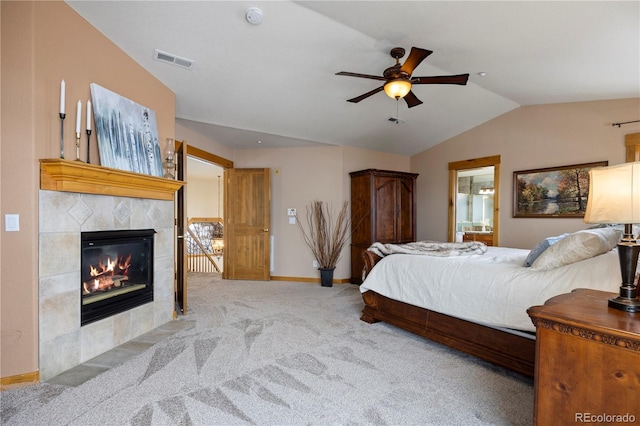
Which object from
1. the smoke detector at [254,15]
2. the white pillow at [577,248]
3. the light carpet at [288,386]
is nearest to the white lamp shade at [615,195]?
the white pillow at [577,248]

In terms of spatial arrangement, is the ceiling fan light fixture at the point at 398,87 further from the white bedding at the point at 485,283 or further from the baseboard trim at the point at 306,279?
the baseboard trim at the point at 306,279

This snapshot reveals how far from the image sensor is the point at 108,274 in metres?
2.86

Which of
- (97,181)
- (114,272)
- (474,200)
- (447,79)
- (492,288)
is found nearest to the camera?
(492,288)

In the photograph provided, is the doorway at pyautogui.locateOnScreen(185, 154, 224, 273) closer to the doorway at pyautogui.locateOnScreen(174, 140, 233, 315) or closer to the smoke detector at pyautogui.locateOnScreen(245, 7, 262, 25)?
the doorway at pyautogui.locateOnScreen(174, 140, 233, 315)

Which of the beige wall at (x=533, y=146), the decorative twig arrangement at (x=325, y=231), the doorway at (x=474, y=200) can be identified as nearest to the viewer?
the beige wall at (x=533, y=146)

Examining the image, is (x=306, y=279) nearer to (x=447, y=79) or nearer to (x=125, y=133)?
(x=125, y=133)

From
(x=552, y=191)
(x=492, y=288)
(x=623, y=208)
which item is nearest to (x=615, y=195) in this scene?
(x=623, y=208)

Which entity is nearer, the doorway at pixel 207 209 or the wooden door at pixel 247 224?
the wooden door at pixel 247 224

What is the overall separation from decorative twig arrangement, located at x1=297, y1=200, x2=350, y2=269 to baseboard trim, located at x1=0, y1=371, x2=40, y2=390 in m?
3.95

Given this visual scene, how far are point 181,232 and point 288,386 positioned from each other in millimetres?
2398

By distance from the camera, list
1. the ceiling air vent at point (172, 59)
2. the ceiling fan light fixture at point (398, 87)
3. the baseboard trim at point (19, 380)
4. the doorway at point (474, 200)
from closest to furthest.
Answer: the baseboard trim at point (19, 380) < the ceiling fan light fixture at point (398, 87) < the ceiling air vent at point (172, 59) < the doorway at point (474, 200)

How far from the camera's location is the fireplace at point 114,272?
8.48ft

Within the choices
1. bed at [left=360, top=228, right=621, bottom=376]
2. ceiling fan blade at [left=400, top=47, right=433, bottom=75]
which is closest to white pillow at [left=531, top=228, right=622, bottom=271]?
bed at [left=360, top=228, right=621, bottom=376]

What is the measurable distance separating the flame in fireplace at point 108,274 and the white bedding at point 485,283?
245cm
